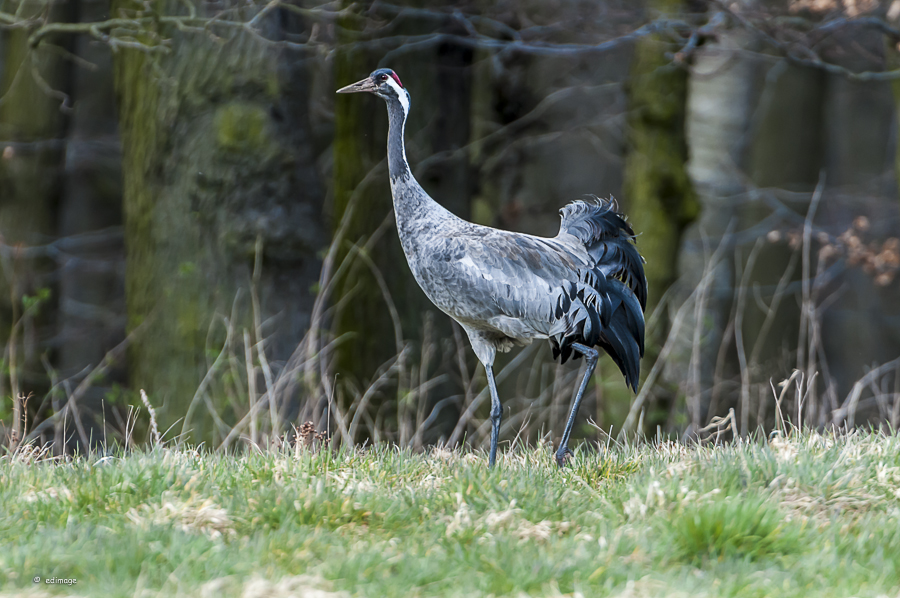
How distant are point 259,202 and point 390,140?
198cm

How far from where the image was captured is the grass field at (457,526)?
2951mm

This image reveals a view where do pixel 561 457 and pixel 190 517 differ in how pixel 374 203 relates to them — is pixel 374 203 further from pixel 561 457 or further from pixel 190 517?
pixel 190 517

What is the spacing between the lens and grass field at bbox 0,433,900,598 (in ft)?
9.68

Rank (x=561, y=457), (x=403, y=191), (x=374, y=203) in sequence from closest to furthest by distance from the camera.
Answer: (x=561, y=457)
(x=403, y=191)
(x=374, y=203)

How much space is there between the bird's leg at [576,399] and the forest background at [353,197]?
831 millimetres

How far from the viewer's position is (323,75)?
10781mm

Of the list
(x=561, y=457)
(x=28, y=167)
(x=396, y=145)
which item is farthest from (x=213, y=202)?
(x=561, y=457)

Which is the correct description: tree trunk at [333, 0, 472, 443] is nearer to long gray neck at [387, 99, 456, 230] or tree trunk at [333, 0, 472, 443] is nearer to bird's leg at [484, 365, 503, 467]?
long gray neck at [387, 99, 456, 230]

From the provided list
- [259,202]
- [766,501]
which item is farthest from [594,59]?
[766,501]

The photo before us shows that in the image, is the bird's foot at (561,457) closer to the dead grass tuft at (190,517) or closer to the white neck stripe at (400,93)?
the dead grass tuft at (190,517)

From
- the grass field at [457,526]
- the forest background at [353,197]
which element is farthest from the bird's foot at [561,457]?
the forest background at [353,197]

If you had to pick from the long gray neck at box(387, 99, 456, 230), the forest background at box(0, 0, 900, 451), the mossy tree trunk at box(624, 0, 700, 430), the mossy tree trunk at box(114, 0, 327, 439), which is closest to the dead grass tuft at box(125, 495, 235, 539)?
the forest background at box(0, 0, 900, 451)

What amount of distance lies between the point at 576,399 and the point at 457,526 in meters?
1.57

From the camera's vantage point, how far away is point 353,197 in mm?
7465
